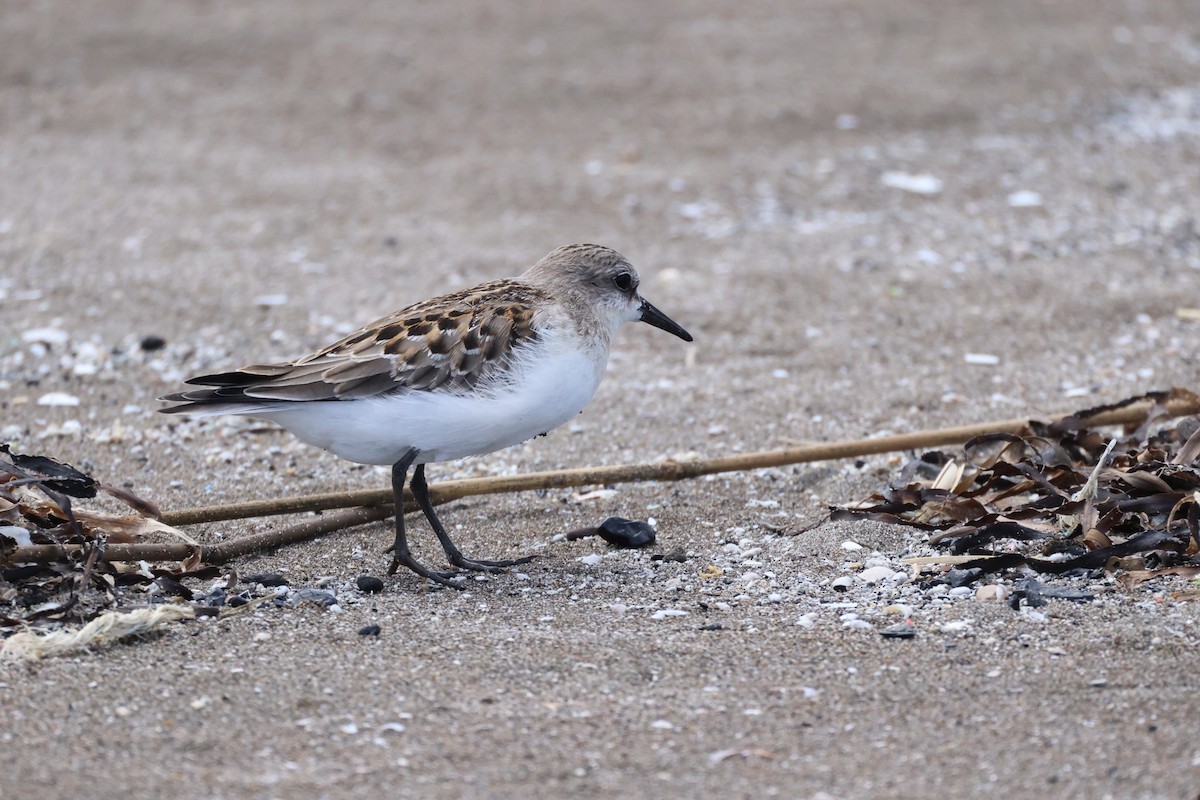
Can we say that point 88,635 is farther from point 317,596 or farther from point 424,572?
point 424,572

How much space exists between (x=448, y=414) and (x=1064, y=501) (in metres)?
2.23

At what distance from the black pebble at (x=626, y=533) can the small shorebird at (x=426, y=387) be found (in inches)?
22.0

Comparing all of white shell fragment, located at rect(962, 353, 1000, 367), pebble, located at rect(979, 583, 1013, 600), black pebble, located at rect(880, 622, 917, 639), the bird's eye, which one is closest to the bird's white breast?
the bird's eye

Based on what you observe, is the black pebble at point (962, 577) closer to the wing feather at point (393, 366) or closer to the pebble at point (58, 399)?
the wing feather at point (393, 366)

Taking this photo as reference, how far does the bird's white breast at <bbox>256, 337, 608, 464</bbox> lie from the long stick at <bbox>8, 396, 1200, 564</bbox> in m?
0.45

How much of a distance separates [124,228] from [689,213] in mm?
3694

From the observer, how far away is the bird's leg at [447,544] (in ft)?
16.9

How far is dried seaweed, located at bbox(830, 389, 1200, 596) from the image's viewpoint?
4.71 meters

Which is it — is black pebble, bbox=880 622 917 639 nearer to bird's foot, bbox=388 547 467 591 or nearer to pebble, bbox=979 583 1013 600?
pebble, bbox=979 583 1013 600

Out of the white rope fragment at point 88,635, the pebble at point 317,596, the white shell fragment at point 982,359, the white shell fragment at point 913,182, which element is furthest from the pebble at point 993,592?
the white shell fragment at point 913,182

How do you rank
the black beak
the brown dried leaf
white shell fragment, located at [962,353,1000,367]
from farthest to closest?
white shell fragment, located at [962,353,1000,367], the black beak, the brown dried leaf

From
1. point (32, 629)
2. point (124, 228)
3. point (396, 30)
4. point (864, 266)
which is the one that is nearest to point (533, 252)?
point (864, 266)

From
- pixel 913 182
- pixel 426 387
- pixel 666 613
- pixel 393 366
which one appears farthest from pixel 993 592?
pixel 913 182

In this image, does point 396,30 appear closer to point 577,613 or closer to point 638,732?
point 577,613
